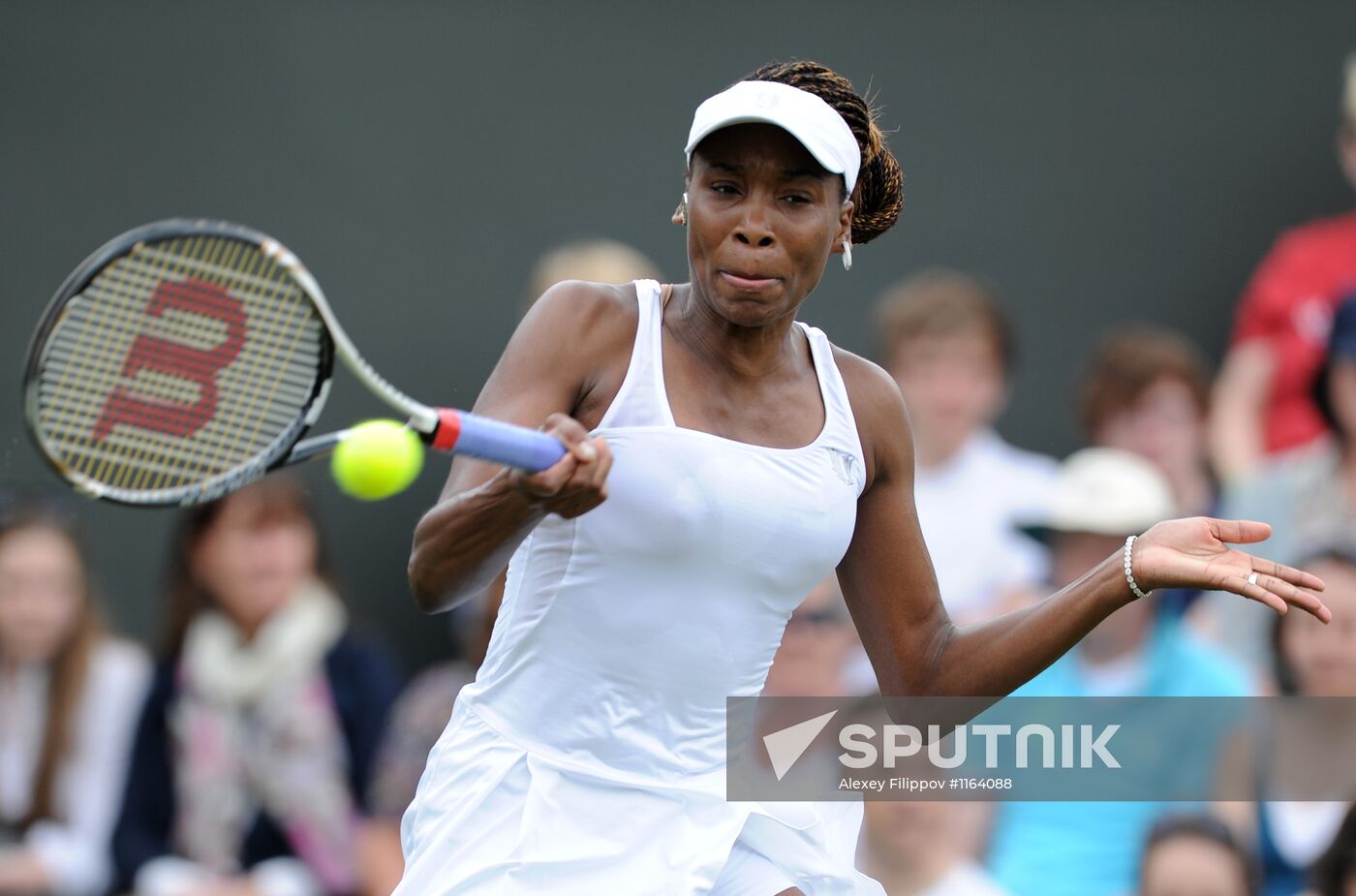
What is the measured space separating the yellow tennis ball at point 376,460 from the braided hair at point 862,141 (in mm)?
948

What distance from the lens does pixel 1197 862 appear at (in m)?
4.46

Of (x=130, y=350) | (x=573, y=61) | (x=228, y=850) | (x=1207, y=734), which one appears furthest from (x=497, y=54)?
(x=130, y=350)

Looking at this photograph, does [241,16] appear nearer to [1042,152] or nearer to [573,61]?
[573,61]

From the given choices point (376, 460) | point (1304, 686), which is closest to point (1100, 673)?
point (1304, 686)

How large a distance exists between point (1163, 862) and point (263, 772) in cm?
228

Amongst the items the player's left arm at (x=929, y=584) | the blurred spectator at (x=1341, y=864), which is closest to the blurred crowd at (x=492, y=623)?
the blurred spectator at (x=1341, y=864)

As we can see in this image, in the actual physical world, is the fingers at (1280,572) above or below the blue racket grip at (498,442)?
above

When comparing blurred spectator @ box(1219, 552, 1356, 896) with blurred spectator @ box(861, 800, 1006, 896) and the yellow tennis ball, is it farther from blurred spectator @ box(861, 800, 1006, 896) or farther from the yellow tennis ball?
the yellow tennis ball

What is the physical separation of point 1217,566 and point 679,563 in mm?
826

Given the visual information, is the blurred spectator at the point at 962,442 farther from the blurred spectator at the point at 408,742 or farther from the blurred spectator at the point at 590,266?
the blurred spectator at the point at 408,742

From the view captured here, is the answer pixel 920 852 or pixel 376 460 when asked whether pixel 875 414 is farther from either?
pixel 920 852

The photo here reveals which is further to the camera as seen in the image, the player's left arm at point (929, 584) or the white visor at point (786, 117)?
the player's left arm at point (929, 584)

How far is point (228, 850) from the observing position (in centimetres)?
512

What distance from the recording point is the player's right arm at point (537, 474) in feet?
8.23
